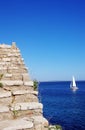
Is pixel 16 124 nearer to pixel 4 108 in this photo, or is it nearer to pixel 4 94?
pixel 4 108

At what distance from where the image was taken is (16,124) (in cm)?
545

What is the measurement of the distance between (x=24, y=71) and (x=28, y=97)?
1456 millimetres

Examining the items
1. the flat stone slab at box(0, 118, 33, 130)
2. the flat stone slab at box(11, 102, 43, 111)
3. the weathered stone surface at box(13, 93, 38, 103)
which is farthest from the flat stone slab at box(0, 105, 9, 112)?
the weathered stone surface at box(13, 93, 38, 103)

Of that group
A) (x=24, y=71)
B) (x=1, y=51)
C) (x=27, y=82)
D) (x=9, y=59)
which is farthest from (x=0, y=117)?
(x=1, y=51)

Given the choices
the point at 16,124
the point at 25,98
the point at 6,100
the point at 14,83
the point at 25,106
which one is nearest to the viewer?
the point at 16,124

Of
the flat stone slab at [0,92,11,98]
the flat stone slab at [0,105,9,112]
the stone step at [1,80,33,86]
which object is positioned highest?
the stone step at [1,80,33,86]

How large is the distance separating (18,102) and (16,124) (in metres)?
1.07

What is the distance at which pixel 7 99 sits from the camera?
6.45 m

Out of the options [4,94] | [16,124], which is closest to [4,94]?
[4,94]

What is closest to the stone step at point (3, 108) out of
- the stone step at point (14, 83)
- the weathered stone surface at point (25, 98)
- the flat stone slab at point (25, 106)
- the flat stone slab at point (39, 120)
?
the flat stone slab at point (25, 106)

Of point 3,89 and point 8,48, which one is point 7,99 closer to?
point 3,89

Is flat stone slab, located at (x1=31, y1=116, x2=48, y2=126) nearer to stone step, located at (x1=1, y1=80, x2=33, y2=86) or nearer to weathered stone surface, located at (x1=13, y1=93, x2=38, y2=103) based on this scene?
weathered stone surface, located at (x1=13, y1=93, x2=38, y2=103)

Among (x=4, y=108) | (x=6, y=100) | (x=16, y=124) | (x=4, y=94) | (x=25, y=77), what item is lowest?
(x=16, y=124)

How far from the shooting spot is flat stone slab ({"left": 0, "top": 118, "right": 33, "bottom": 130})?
524cm
